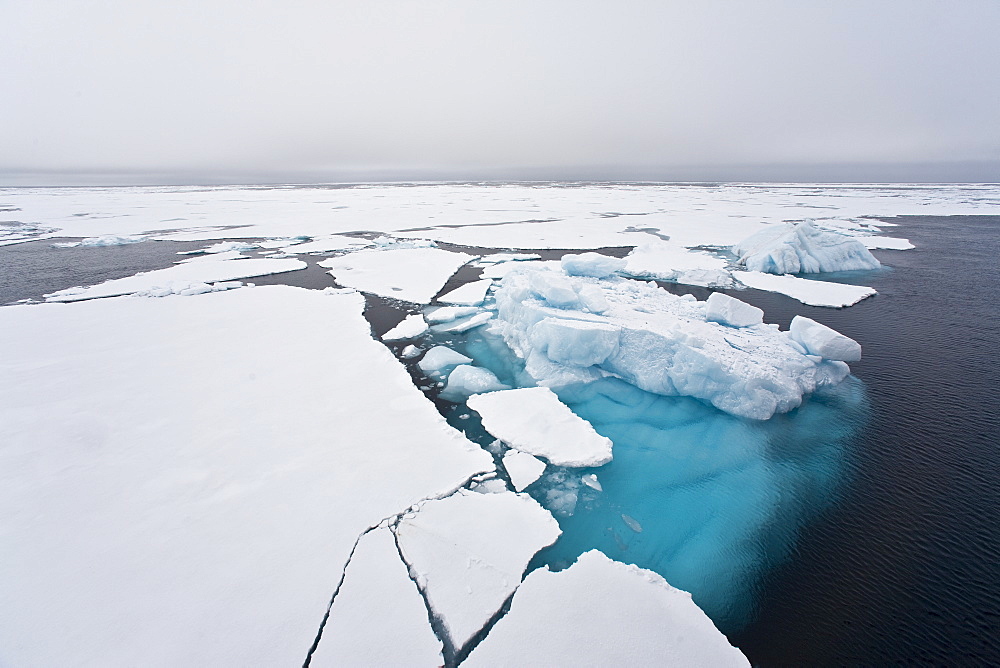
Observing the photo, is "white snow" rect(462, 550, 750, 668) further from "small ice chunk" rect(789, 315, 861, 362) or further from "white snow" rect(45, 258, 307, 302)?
"white snow" rect(45, 258, 307, 302)

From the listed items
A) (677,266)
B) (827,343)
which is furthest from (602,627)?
(677,266)

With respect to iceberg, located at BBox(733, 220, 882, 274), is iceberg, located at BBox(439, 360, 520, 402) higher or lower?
lower

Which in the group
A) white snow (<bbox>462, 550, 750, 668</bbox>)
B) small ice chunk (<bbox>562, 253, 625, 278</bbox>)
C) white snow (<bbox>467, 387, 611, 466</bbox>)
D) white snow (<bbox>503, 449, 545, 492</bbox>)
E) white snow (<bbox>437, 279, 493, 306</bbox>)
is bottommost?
white snow (<bbox>462, 550, 750, 668</bbox>)

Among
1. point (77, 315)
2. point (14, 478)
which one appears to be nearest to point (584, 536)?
point (14, 478)

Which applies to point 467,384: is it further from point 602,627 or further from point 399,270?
point 399,270

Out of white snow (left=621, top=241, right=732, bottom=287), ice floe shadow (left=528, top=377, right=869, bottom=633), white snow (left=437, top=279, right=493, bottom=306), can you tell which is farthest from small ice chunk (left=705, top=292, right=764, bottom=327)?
white snow (left=437, top=279, right=493, bottom=306)

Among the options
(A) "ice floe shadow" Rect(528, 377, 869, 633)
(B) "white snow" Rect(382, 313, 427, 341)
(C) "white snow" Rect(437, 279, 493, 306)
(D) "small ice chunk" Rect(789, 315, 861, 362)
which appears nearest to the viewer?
(A) "ice floe shadow" Rect(528, 377, 869, 633)

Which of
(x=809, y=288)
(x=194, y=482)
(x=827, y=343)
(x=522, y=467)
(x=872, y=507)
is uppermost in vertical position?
(x=827, y=343)
